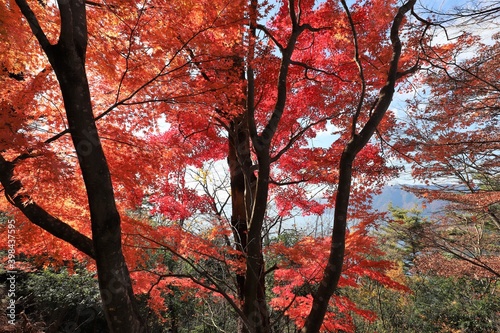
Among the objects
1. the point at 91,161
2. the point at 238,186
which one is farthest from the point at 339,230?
the point at 238,186

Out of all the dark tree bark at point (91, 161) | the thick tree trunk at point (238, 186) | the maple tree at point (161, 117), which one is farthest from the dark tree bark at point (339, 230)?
the thick tree trunk at point (238, 186)

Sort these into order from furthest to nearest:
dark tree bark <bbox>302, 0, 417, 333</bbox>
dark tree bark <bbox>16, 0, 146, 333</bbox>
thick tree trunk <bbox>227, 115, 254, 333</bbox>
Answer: thick tree trunk <bbox>227, 115, 254, 333</bbox> → dark tree bark <bbox>302, 0, 417, 333</bbox> → dark tree bark <bbox>16, 0, 146, 333</bbox>

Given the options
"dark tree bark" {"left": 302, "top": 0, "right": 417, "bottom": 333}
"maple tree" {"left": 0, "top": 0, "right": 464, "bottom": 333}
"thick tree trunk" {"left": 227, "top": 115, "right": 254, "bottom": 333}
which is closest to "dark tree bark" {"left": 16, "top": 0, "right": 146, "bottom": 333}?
"maple tree" {"left": 0, "top": 0, "right": 464, "bottom": 333}

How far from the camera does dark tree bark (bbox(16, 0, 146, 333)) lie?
244cm

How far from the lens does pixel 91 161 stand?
2471 mm

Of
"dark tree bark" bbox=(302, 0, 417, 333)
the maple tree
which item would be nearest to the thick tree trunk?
the maple tree

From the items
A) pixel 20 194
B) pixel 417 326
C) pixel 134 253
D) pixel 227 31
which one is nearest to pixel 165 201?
pixel 134 253

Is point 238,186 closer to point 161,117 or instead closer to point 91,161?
point 161,117

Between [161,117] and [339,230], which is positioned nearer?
[339,230]

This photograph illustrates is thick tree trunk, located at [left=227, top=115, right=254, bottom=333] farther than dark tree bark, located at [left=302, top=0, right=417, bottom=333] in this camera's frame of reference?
Yes

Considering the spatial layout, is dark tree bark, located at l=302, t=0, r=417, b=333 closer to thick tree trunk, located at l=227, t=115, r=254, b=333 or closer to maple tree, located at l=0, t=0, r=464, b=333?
maple tree, located at l=0, t=0, r=464, b=333

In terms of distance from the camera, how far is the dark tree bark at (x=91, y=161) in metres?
2.44

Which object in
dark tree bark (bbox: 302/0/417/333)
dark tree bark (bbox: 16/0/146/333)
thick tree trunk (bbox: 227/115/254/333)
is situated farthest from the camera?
thick tree trunk (bbox: 227/115/254/333)

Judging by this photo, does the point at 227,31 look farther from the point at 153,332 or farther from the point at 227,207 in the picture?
the point at 153,332
